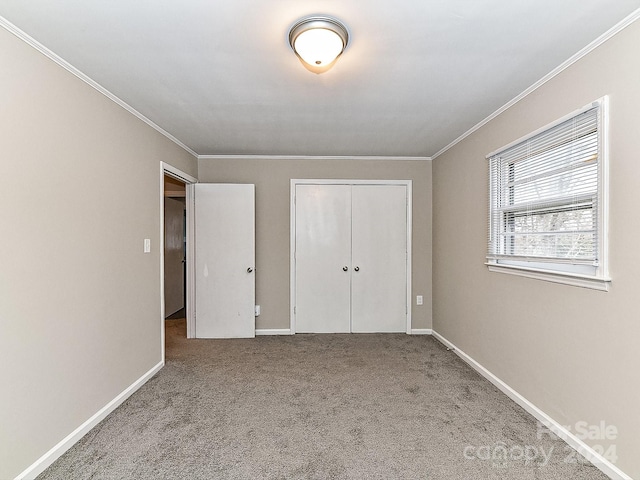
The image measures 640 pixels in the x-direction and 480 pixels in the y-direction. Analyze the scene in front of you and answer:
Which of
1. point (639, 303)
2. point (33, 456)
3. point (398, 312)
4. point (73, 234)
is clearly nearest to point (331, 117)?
point (73, 234)

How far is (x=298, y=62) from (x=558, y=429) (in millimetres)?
2777

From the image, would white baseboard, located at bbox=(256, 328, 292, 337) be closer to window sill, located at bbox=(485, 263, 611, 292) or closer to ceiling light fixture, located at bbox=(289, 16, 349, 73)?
window sill, located at bbox=(485, 263, 611, 292)

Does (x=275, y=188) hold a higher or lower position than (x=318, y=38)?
lower

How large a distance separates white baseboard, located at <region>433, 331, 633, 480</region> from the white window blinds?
1.01 m

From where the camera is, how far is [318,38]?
5.44ft

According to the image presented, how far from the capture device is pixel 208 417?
2340 millimetres

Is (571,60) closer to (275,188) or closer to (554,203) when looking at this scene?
(554,203)

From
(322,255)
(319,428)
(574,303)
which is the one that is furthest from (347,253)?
(574,303)

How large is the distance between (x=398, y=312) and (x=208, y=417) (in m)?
2.79

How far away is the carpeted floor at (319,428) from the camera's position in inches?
71.9

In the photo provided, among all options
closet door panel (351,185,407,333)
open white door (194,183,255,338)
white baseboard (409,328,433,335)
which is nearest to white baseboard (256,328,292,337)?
open white door (194,183,255,338)

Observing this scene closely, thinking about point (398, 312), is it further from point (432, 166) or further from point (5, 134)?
point (5, 134)

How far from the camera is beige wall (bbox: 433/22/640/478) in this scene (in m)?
1.65

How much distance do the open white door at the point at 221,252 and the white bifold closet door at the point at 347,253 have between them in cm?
67
